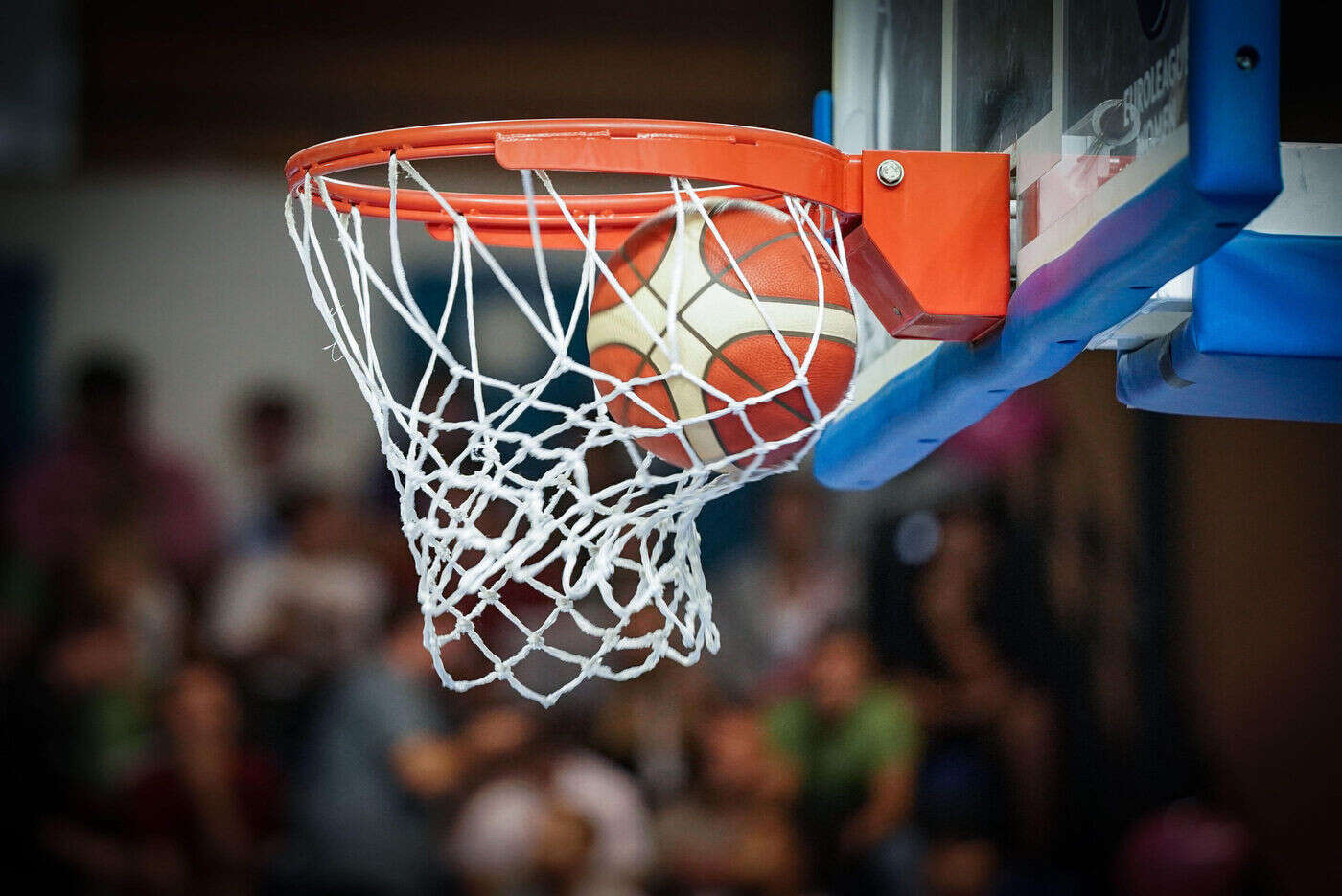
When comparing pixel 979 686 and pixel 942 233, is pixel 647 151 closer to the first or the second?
pixel 942 233

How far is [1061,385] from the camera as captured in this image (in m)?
3.26

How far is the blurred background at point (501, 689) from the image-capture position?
2.88 meters

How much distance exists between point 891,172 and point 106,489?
256 centimetres

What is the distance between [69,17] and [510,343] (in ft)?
4.64

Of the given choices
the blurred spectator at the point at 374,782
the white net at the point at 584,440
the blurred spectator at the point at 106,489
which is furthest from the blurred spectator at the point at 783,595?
the white net at the point at 584,440

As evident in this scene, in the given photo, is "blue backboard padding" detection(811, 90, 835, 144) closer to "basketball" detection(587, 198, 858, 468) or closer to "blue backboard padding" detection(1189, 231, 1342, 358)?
"basketball" detection(587, 198, 858, 468)

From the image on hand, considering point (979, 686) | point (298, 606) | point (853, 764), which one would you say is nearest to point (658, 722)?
point (853, 764)

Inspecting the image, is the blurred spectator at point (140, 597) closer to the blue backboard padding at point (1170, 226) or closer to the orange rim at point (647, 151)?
the orange rim at point (647, 151)

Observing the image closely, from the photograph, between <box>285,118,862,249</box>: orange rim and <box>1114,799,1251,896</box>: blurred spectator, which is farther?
<box>1114,799,1251,896</box>: blurred spectator

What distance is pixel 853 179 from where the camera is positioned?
101 cm

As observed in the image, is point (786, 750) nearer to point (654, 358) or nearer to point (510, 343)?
point (510, 343)

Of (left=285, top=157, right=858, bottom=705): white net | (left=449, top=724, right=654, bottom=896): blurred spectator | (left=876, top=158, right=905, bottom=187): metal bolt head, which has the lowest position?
(left=449, top=724, right=654, bottom=896): blurred spectator

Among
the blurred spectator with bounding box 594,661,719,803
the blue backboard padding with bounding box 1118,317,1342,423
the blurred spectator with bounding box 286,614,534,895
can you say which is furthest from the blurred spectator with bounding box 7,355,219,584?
the blue backboard padding with bounding box 1118,317,1342,423

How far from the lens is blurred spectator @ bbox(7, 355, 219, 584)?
3.02 m
